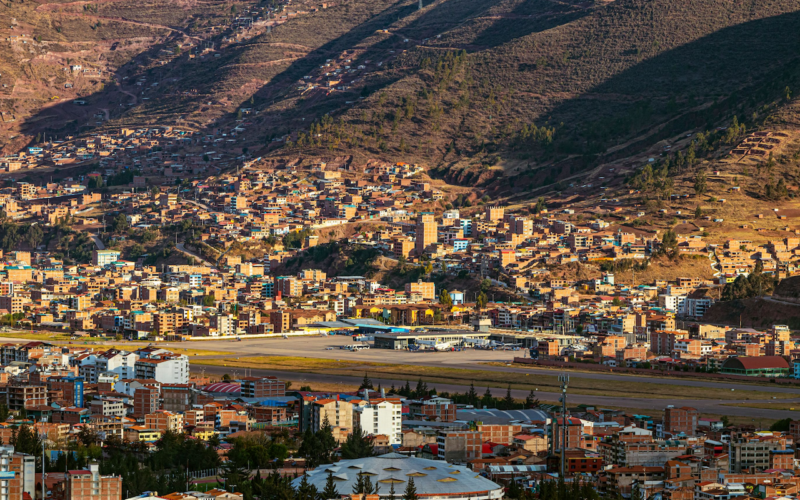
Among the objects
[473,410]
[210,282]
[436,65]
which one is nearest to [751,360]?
[473,410]

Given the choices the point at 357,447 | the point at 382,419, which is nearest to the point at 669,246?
the point at 382,419

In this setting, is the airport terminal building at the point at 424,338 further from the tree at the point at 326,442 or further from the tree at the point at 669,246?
the tree at the point at 326,442

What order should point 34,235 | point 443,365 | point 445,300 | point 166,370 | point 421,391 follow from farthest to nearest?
point 34,235 → point 445,300 → point 443,365 → point 166,370 → point 421,391

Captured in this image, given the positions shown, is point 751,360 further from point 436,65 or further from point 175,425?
point 436,65

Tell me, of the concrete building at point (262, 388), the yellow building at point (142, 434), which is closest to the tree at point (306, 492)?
the yellow building at point (142, 434)

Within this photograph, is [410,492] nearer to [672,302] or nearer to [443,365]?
[443,365]

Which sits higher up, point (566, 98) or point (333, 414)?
point (566, 98)

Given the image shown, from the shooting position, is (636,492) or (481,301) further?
(481,301)
